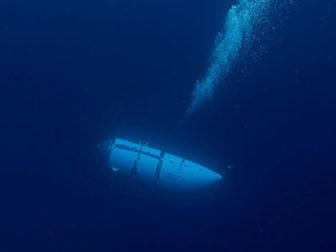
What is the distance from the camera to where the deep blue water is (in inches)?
491

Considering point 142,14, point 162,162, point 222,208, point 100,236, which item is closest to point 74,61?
point 142,14


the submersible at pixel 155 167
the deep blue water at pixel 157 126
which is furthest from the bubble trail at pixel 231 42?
the submersible at pixel 155 167

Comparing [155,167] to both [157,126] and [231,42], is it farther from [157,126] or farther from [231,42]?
[231,42]

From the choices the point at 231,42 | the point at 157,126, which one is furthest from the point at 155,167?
the point at 231,42

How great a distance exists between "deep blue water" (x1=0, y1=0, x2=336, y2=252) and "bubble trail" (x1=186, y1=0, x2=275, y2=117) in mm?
315

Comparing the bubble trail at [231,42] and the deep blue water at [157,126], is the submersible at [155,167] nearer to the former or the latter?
the deep blue water at [157,126]

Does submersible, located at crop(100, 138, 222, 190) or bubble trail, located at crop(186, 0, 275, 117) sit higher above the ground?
bubble trail, located at crop(186, 0, 275, 117)

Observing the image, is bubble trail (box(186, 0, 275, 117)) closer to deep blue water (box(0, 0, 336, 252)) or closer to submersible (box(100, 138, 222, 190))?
deep blue water (box(0, 0, 336, 252))

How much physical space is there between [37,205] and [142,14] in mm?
6963

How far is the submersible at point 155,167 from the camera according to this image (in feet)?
39.4

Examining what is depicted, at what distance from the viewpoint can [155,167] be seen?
39.8 ft

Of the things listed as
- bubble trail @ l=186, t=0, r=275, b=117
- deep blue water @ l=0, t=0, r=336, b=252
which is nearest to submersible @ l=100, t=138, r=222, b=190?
deep blue water @ l=0, t=0, r=336, b=252

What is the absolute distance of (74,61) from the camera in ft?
44.4

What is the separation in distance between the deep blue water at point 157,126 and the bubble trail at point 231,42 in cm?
32
